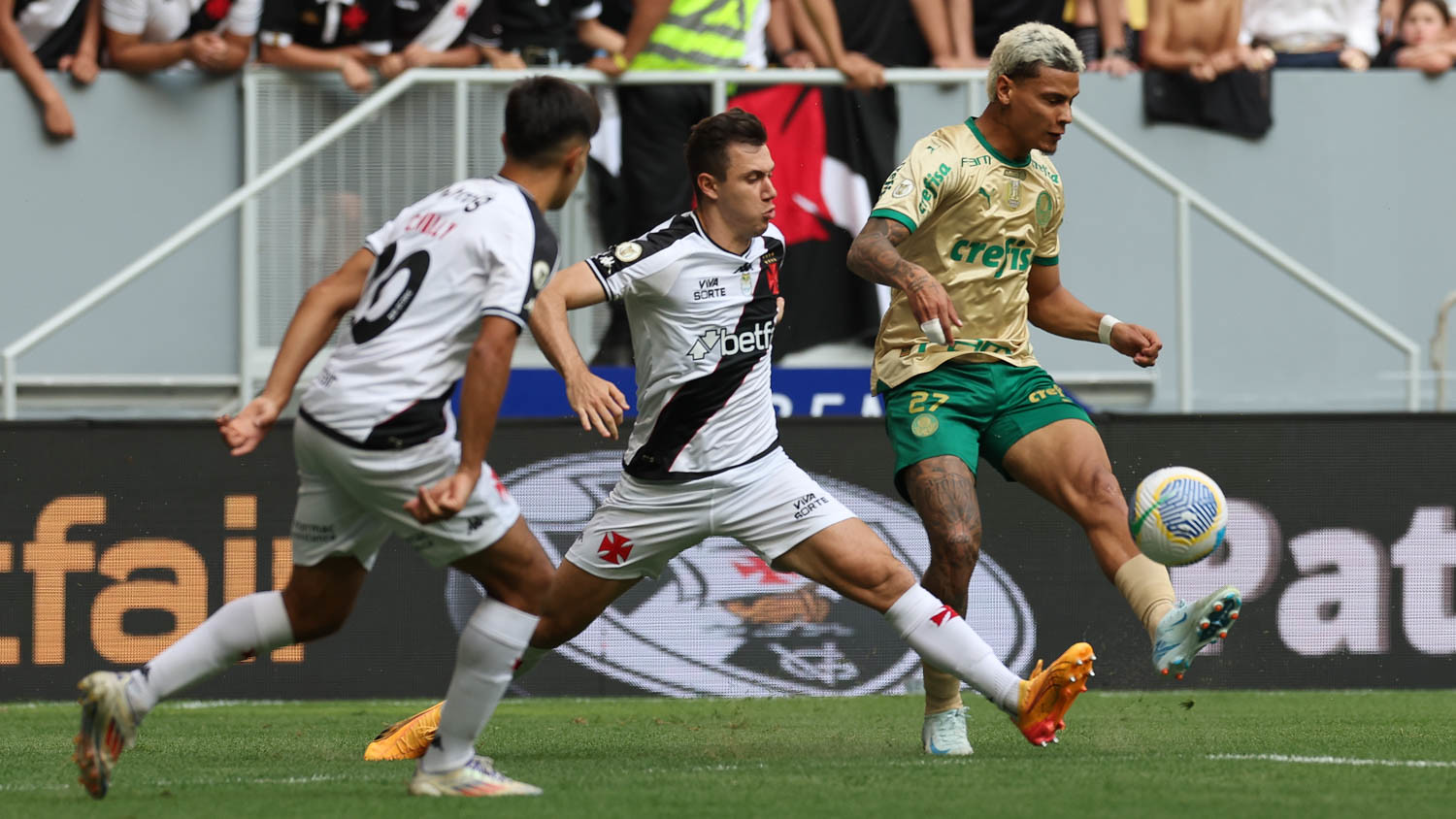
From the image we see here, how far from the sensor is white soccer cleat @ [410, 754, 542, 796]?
489 centimetres

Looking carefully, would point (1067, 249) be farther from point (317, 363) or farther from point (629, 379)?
point (317, 363)

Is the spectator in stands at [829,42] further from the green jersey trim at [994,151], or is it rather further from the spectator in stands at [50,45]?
the spectator in stands at [50,45]

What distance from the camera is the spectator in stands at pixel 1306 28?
37.0 feet

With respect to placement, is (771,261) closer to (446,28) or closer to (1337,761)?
(1337,761)

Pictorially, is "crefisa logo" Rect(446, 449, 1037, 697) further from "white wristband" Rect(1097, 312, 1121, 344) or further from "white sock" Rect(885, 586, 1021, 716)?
"white sock" Rect(885, 586, 1021, 716)

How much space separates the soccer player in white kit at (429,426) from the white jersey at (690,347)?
3.04 feet

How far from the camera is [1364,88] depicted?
10820mm

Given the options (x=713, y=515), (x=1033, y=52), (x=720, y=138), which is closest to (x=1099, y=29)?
(x=1033, y=52)

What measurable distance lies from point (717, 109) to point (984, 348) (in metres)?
3.90

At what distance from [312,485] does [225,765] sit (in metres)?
1.49

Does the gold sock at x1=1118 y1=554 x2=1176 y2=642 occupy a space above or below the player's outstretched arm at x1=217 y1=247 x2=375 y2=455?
below

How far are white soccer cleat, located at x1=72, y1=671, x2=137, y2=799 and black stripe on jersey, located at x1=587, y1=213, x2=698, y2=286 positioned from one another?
1978 millimetres

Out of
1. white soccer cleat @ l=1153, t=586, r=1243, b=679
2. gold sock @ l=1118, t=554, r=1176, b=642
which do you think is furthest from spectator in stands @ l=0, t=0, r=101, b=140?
white soccer cleat @ l=1153, t=586, r=1243, b=679

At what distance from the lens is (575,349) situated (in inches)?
229
